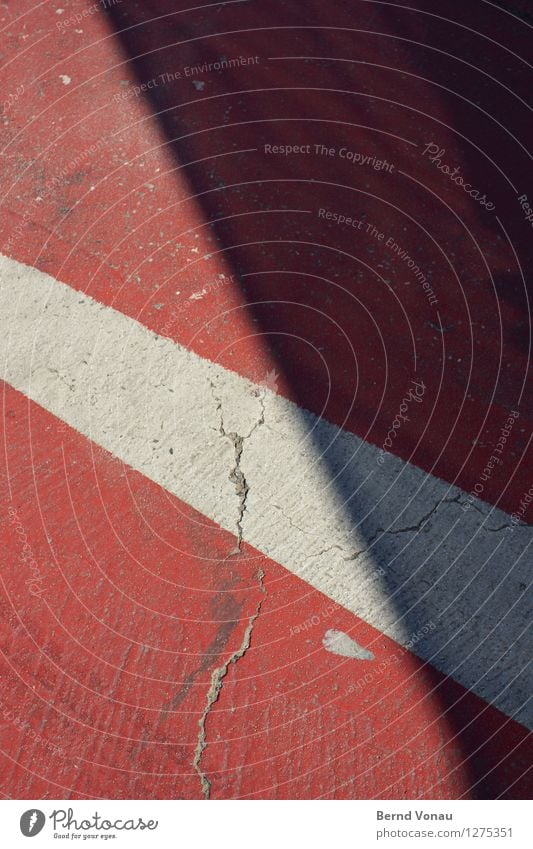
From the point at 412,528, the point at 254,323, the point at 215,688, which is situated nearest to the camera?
the point at 215,688

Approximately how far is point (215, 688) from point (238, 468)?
3.27ft

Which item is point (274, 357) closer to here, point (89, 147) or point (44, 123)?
point (89, 147)

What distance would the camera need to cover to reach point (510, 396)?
3543 mm

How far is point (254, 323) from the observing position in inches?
148

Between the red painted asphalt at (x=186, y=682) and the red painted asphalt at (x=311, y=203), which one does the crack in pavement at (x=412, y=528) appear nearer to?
the red painted asphalt at (x=311, y=203)

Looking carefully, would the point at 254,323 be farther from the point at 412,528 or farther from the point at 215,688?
the point at 215,688

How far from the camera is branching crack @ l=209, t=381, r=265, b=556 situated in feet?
11.2

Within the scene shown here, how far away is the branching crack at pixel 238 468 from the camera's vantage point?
3424mm

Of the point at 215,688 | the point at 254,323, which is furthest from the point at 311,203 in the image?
the point at 215,688
